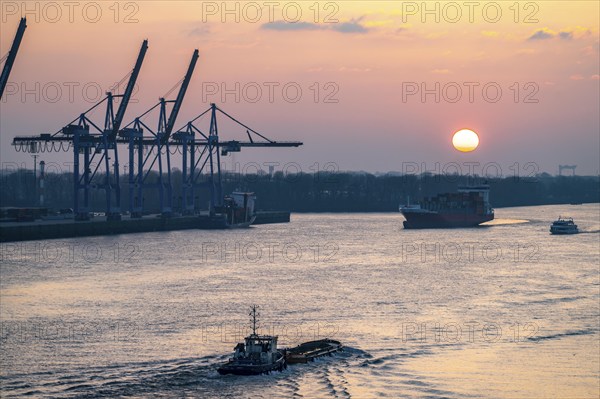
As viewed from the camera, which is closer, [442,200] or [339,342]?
[339,342]

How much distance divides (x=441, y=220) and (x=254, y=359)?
3161 inches

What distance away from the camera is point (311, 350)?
27156 millimetres

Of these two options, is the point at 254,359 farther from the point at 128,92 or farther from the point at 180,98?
the point at 180,98

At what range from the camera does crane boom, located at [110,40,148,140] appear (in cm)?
8912

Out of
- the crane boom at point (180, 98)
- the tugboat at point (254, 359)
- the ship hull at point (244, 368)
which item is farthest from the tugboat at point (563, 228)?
the ship hull at point (244, 368)

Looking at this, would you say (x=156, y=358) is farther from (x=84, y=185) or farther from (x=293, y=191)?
(x=293, y=191)

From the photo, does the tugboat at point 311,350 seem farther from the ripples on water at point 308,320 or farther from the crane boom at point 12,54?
the crane boom at point 12,54

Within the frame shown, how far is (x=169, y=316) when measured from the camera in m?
33.9

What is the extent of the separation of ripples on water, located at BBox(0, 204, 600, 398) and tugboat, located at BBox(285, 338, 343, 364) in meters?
0.26

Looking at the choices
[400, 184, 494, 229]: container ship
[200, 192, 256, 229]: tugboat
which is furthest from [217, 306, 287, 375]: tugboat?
[400, 184, 494, 229]: container ship

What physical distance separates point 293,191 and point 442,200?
59908 mm

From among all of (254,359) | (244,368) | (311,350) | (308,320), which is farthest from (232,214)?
(244,368)

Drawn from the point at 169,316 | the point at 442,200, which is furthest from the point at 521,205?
the point at 169,316

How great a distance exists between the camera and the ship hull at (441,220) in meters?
98.9
